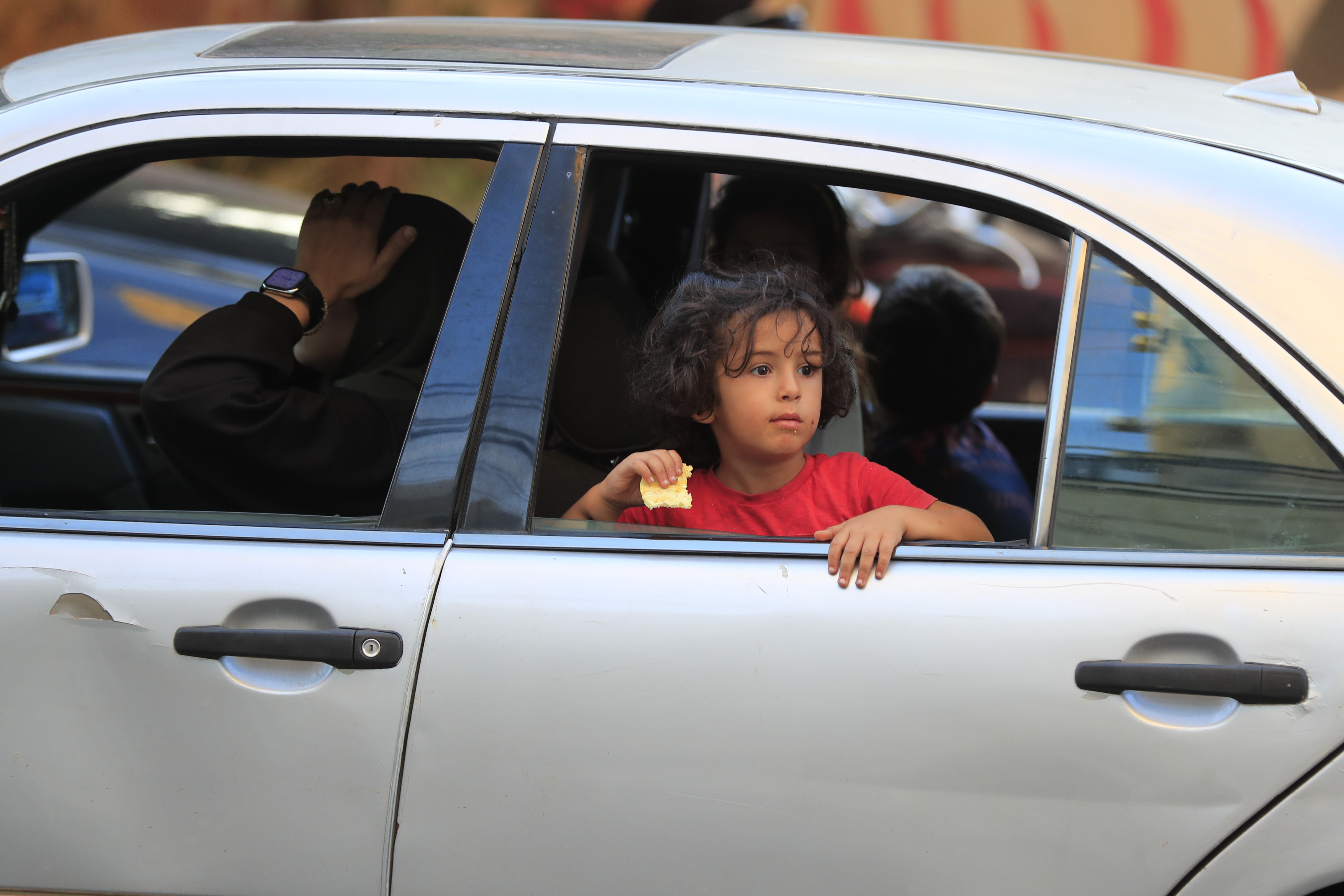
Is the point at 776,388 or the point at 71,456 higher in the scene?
the point at 776,388

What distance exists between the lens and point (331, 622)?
54.7 inches

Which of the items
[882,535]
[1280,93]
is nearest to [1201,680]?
[882,535]

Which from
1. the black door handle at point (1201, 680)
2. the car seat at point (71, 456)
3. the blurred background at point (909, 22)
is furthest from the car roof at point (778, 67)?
the blurred background at point (909, 22)

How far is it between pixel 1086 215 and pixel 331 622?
1.11 metres

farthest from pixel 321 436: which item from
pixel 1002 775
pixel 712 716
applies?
pixel 1002 775

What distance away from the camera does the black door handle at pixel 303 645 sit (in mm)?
1372

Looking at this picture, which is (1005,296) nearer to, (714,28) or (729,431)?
(714,28)

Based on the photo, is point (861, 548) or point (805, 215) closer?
point (861, 548)

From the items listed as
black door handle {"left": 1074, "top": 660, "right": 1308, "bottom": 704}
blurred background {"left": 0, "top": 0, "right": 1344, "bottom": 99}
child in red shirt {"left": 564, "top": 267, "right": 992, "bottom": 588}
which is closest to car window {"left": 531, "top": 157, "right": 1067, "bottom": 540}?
child in red shirt {"left": 564, "top": 267, "right": 992, "bottom": 588}

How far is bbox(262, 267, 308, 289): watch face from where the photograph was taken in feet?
5.93

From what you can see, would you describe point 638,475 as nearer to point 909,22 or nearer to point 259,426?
point 259,426

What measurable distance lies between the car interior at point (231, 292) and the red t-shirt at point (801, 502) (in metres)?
0.20

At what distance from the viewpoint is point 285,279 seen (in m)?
1.82

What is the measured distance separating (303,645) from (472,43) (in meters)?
1.05
